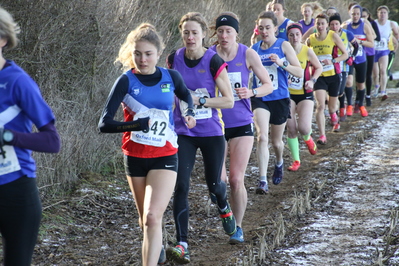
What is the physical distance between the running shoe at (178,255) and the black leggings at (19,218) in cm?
193

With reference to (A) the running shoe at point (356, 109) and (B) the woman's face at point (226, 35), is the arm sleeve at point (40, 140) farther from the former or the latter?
(A) the running shoe at point (356, 109)

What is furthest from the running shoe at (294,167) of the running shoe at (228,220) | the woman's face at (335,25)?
the running shoe at (228,220)

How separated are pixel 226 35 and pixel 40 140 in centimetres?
306

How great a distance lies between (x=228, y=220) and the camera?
5.12 m

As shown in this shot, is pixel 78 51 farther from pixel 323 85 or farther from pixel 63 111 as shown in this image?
pixel 323 85

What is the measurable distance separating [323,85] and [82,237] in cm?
614

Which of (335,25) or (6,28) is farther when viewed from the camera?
(335,25)

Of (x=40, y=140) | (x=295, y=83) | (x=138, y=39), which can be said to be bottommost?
(x=295, y=83)

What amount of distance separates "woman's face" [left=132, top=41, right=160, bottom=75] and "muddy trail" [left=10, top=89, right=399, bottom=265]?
1552 millimetres

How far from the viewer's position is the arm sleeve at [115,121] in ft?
12.6

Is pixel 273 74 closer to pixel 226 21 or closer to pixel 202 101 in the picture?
pixel 226 21

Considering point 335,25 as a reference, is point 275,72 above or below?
below

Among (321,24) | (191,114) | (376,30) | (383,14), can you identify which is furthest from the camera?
(383,14)

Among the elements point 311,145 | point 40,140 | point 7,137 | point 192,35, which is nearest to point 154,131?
point 192,35
